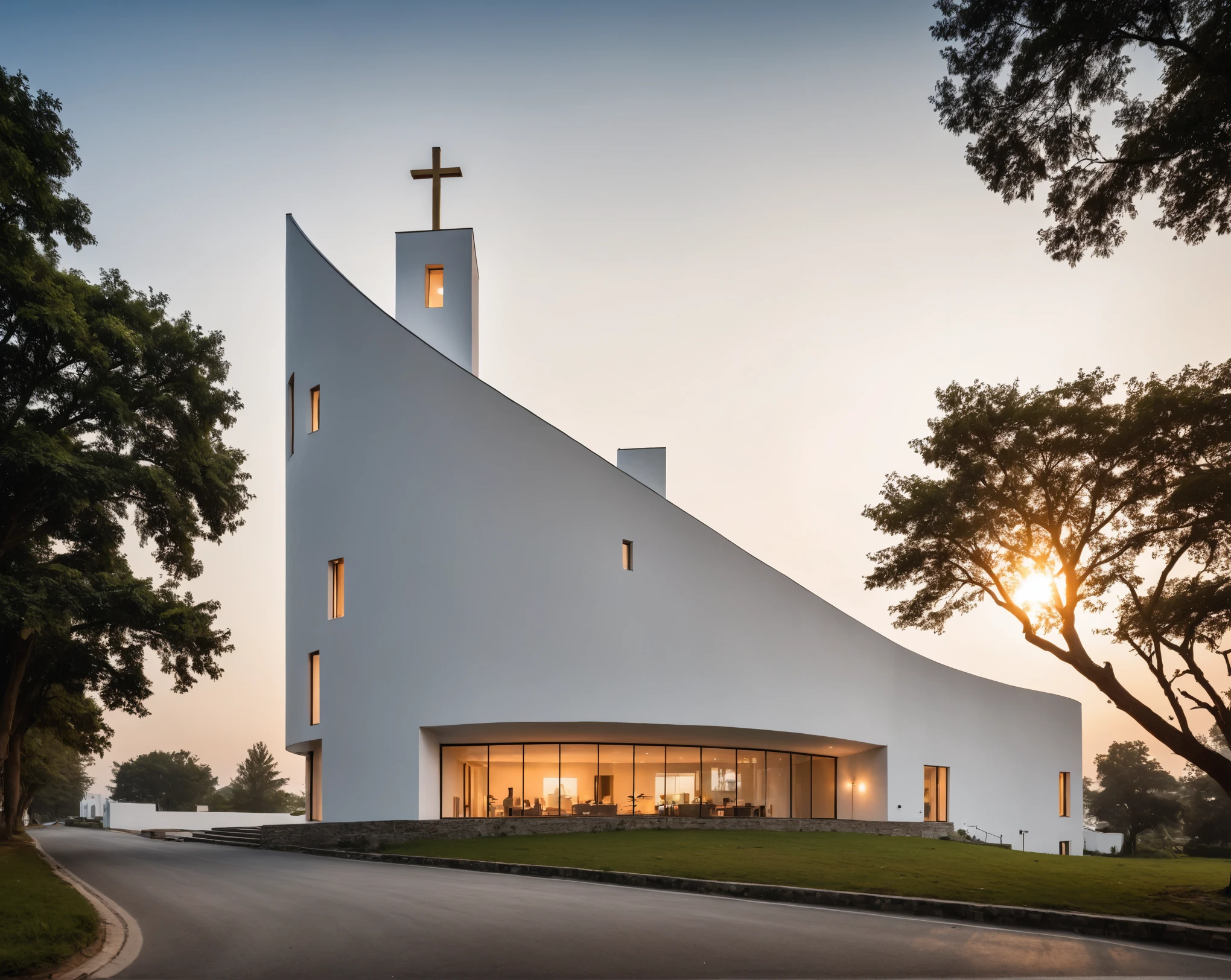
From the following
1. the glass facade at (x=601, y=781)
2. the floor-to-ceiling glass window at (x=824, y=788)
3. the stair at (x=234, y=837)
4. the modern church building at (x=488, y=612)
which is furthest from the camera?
the floor-to-ceiling glass window at (x=824, y=788)

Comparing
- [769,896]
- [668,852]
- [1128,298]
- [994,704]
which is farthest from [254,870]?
[994,704]

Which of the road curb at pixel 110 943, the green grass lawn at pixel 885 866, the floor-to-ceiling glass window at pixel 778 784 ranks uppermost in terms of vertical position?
the road curb at pixel 110 943

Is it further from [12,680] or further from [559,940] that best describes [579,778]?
[559,940]

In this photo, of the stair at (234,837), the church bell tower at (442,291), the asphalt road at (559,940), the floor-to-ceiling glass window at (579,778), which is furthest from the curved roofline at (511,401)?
the asphalt road at (559,940)

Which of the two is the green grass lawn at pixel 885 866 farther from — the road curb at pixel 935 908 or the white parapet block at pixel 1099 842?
the white parapet block at pixel 1099 842

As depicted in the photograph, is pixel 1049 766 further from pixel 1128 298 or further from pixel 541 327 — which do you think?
pixel 541 327

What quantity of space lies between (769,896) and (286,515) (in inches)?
872

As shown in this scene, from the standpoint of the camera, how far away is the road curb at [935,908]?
9750 millimetres

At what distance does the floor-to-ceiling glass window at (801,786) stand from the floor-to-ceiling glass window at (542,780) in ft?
30.9

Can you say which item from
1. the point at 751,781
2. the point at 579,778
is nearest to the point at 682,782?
the point at 751,781

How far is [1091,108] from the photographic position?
9727mm

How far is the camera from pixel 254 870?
17234 mm

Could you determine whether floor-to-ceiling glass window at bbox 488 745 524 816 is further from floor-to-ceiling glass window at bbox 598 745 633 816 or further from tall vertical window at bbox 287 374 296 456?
tall vertical window at bbox 287 374 296 456

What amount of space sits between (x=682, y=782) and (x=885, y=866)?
14.2 metres
